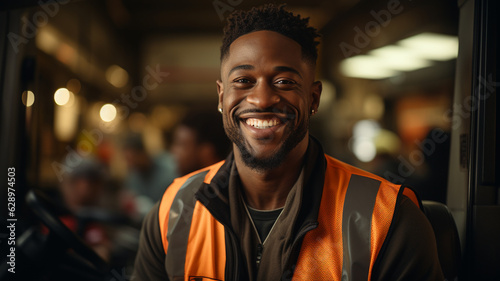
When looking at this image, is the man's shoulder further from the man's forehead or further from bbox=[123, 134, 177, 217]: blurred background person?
bbox=[123, 134, 177, 217]: blurred background person

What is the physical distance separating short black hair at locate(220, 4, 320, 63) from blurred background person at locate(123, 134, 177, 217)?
2.83ft

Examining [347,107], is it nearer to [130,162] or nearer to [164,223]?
[164,223]

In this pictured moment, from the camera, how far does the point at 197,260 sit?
1295 millimetres

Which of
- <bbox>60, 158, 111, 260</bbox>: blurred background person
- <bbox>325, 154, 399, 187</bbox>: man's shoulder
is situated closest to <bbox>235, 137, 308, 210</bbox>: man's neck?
<bbox>325, 154, 399, 187</bbox>: man's shoulder

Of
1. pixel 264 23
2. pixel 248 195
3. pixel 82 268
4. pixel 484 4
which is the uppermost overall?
pixel 484 4

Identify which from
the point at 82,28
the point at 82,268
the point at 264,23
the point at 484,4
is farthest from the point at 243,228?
the point at 82,28

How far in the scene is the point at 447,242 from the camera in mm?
1268

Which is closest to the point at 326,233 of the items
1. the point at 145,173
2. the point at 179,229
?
the point at 179,229

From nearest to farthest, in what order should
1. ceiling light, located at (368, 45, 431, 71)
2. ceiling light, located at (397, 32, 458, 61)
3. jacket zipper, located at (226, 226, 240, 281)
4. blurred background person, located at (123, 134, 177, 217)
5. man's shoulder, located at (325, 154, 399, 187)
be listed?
jacket zipper, located at (226, 226, 240, 281) < man's shoulder, located at (325, 154, 399, 187) < ceiling light, located at (397, 32, 458, 61) < ceiling light, located at (368, 45, 431, 71) < blurred background person, located at (123, 134, 177, 217)

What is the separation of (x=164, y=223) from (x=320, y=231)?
62 centimetres

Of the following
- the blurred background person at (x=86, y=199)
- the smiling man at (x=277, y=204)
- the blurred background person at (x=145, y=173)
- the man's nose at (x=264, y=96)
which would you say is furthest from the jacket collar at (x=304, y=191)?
the blurred background person at (x=86, y=199)

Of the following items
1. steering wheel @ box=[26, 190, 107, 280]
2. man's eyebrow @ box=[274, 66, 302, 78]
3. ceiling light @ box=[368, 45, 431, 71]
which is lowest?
steering wheel @ box=[26, 190, 107, 280]

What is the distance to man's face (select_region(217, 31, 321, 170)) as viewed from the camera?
1.29 meters

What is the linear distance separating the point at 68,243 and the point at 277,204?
96 cm
